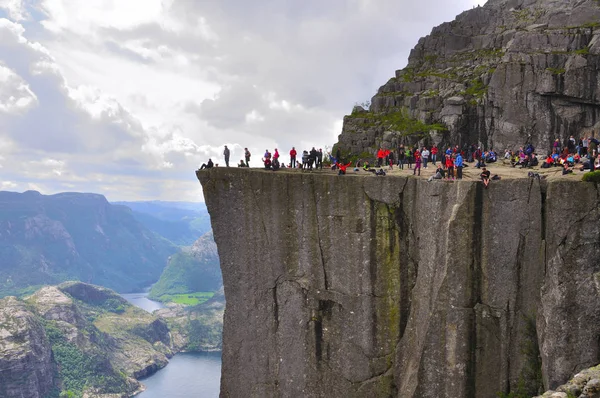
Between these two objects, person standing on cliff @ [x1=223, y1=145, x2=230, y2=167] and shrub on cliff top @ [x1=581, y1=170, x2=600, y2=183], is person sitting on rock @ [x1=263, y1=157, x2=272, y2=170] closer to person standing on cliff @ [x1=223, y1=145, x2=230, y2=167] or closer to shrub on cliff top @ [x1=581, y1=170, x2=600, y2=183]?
person standing on cliff @ [x1=223, y1=145, x2=230, y2=167]

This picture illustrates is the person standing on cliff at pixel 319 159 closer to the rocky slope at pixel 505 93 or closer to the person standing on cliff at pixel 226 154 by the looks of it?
the person standing on cliff at pixel 226 154

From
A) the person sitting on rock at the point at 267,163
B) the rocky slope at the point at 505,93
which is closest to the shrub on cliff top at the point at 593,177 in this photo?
the rocky slope at the point at 505,93

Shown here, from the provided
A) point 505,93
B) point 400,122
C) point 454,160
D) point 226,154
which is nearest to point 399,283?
point 454,160

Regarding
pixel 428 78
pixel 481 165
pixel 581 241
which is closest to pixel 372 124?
pixel 428 78

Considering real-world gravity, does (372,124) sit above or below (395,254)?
above

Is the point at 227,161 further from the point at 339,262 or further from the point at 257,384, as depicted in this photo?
the point at 257,384

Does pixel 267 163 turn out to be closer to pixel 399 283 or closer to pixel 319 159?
pixel 319 159
